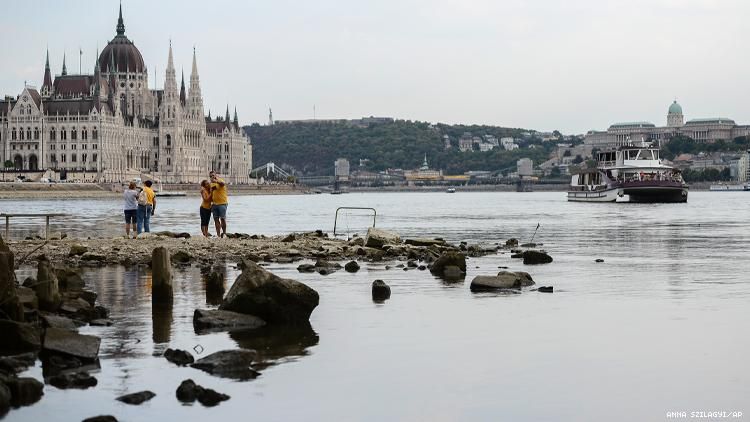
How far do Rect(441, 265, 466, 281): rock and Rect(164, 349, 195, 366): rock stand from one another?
12160mm

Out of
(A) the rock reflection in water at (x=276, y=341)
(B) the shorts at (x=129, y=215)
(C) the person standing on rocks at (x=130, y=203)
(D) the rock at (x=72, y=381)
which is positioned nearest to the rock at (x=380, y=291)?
(A) the rock reflection in water at (x=276, y=341)

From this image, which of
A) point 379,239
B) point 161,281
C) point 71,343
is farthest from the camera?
point 379,239

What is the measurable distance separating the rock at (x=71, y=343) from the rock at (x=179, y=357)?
1011 millimetres

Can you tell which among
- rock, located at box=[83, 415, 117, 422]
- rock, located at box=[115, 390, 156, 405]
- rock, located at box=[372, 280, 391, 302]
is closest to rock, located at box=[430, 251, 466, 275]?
rock, located at box=[372, 280, 391, 302]

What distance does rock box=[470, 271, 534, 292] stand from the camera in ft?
83.5

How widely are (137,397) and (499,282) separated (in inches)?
500

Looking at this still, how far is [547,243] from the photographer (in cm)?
4534

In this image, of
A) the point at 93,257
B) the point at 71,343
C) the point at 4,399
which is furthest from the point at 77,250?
the point at 4,399

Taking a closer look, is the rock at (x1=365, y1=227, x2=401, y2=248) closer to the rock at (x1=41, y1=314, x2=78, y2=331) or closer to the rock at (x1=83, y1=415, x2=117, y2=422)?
the rock at (x1=41, y1=314, x2=78, y2=331)

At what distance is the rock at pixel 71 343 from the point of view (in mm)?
16312

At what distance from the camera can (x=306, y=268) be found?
29.8m

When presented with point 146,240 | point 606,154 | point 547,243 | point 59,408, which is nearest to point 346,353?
point 59,408

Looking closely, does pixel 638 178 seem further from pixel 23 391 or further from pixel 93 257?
pixel 23 391

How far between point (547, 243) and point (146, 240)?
16.8 meters
